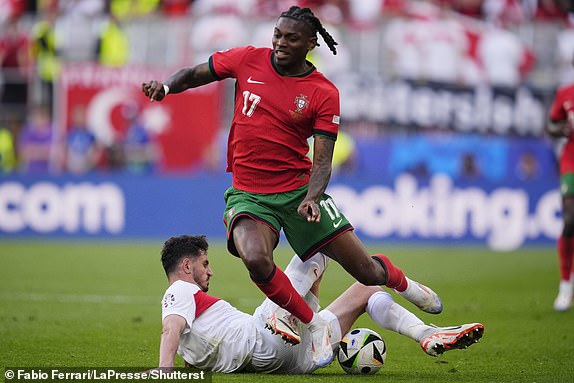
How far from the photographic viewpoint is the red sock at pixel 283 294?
6730 mm

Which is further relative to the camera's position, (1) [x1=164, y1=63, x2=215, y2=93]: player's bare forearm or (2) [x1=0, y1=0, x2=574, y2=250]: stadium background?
(2) [x1=0, y1=0, x2=574, y2=250]: stadium background

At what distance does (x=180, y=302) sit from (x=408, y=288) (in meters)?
1.79

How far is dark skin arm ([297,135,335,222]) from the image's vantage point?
692 cm

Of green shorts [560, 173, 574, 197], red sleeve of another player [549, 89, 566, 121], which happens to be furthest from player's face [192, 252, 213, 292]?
red sleeve of another player [549, 89, 566, 121]

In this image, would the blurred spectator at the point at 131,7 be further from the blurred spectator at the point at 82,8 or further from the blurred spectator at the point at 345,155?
the blurred spectator at the point at 345,155

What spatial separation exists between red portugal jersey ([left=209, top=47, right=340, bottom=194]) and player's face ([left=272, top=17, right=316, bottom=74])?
5.8 inches

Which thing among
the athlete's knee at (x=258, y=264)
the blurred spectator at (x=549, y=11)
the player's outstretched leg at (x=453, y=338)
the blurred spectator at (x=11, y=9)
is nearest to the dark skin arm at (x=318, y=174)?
the athlete's knee at (x=258, y=264)

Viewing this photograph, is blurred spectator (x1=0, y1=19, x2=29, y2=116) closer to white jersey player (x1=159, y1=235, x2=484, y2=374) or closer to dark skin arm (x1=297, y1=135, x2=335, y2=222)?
dark skin arm (x1=297, y1=135, x2=335, y2=222)

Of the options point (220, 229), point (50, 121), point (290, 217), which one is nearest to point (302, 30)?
point (290, 217)

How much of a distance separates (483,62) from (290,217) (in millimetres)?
15225

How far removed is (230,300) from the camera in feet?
38.5

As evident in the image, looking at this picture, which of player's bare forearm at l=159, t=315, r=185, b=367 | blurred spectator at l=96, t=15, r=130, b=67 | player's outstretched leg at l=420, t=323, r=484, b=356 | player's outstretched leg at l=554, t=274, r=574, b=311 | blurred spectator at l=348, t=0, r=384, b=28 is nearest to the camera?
player's bare forearm at l=159, t=315, r=185, b=367

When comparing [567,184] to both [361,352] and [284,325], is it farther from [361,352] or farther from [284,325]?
[284,325]

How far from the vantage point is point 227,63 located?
746 cm
